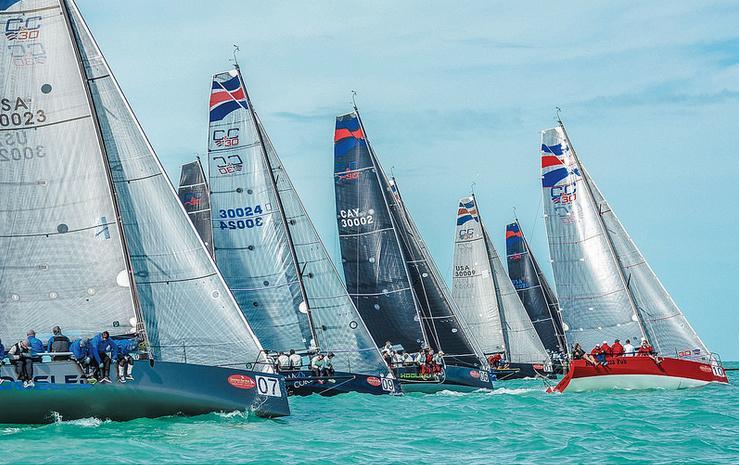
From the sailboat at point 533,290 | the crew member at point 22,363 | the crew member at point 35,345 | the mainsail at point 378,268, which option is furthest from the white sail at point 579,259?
the sailboat at point 533,290

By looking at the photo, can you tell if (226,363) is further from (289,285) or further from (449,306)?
(449,306)

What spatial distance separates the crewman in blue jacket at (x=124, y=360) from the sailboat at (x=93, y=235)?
419mm

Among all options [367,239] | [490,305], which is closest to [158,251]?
[367,239]

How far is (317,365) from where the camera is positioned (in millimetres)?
29391

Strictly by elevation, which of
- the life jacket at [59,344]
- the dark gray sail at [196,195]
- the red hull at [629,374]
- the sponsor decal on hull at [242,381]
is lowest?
the red hull at [629,374]

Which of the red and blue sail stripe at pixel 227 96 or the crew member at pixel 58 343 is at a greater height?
the red and blue sail stripe at pixel 227 96

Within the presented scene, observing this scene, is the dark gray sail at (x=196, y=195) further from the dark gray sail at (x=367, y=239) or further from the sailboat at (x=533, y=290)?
the sailboat at (x=533, y=290)

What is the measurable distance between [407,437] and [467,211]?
107 feet

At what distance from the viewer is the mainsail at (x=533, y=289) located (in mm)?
56503

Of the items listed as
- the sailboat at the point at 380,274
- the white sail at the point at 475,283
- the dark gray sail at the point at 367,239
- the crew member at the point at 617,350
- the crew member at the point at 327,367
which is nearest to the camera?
the crew member at the point at 327,367

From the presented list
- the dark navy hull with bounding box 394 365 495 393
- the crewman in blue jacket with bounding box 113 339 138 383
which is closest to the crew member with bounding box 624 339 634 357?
the dark navy hull with bounding box 394 365 495 393

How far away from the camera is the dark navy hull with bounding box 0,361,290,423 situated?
719 inches

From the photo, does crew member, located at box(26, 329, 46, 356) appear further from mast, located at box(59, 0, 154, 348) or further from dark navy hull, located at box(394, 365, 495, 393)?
dark navy hull, located at box(394, 365, 495, 393)

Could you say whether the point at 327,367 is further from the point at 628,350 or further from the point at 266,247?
the point at 628,350
